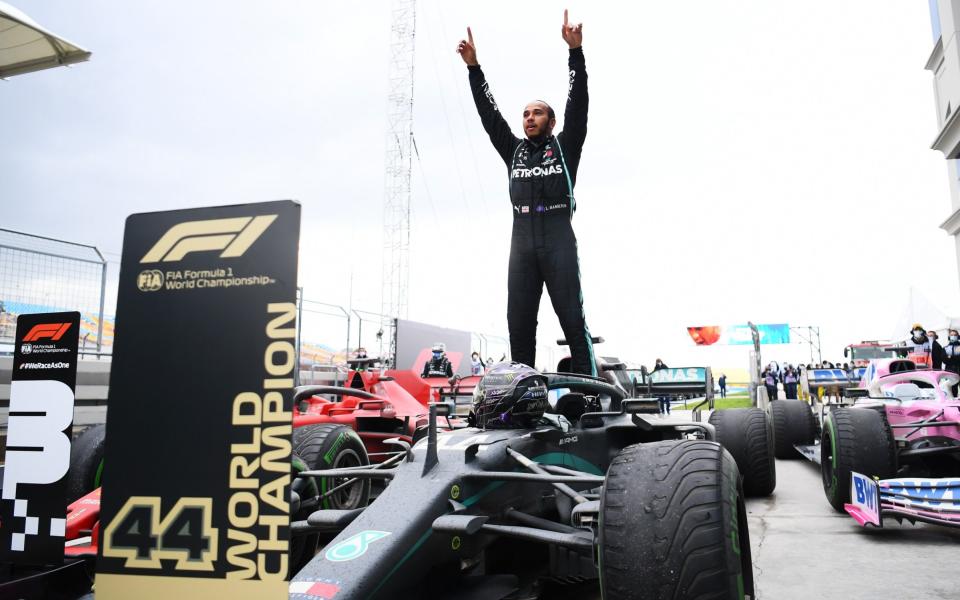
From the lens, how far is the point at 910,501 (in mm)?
4699

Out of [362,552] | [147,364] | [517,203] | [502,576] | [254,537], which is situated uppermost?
[517,203]

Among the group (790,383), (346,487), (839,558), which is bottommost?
(839,558)

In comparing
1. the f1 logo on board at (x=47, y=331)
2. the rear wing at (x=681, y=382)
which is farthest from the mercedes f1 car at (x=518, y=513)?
the rear wing at (x=681, y=382)

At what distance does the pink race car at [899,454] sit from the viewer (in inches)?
184

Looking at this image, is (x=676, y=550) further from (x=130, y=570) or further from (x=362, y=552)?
(x=130, y=570)

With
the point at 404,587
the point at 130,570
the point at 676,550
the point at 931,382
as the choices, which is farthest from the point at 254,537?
the point at 931,382

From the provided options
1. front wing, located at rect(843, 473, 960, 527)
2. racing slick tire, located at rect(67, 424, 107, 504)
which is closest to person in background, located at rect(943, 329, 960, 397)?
front wing, located at rect(843, 473, 960, 527)

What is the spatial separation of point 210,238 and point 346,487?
2975 mm

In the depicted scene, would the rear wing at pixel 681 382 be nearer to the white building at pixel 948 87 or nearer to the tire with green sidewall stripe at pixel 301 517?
the tire with green sidewall stripe at pixel 301 517

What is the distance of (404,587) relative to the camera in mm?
2467

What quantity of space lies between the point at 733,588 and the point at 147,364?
198 cm

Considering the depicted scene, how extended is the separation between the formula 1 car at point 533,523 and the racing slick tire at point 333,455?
74 centimetres

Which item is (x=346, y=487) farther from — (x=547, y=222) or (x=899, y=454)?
(x=899, y=454)

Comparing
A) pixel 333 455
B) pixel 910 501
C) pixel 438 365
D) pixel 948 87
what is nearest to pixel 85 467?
pixel 333 455
